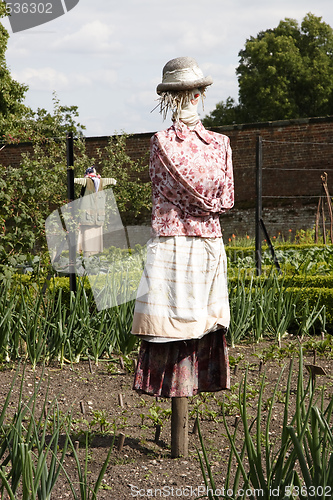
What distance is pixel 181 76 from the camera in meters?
2.61

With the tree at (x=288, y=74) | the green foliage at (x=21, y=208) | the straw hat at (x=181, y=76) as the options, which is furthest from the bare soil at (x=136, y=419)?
the tree at (x=288, y=74)

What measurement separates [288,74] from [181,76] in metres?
26.4

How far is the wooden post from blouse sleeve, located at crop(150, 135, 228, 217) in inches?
35.1

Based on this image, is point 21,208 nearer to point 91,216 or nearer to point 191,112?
point 191,112

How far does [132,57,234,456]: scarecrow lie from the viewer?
8.52 ft

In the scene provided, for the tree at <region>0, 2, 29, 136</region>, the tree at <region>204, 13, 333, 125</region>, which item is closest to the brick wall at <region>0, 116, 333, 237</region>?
the tree at <region>0, 2, 29, 136</region>

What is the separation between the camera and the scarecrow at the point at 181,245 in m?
2.60

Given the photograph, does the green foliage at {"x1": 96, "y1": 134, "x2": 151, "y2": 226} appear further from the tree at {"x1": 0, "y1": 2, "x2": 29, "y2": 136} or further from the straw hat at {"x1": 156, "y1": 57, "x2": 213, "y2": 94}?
the straw hat at {"x1": 156, "y1": 57, "x2": 213, "y2": 94}

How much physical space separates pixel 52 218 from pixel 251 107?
24.3 m

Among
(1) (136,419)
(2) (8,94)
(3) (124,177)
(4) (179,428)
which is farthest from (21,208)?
(2) (8,94)

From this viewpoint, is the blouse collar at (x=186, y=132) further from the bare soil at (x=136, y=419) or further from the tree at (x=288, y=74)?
the tree at (x=288, y=74)

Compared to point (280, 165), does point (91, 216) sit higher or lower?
lower

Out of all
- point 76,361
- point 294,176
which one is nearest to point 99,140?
point 294,176

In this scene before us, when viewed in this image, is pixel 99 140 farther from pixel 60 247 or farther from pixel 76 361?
pixel 76 361
